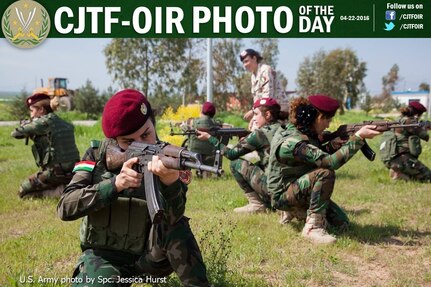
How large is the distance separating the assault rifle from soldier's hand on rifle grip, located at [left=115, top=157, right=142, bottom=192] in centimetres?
3

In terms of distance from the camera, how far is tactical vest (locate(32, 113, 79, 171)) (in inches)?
261

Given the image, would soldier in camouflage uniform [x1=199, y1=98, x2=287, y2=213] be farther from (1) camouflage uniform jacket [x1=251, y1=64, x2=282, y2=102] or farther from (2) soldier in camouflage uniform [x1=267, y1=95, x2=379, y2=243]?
(1) camouflage uniform jacket [x1=251, y1=64, x2=282, y2=102]

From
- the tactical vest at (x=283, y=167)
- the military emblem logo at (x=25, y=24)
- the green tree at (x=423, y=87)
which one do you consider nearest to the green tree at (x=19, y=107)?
the military emblem logo at (x=25, y=24)

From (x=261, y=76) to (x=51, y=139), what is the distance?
12.1ft

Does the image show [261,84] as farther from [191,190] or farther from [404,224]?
[404,224]

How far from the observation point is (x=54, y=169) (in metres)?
6.77

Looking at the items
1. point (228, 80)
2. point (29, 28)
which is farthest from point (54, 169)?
point (228, 80)

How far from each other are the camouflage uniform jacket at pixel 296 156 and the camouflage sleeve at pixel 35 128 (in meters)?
3.69

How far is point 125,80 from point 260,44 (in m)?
12.6

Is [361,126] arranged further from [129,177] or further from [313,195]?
[129,177]

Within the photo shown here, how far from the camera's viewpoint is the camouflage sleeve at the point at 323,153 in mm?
4285

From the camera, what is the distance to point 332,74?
38312 mm

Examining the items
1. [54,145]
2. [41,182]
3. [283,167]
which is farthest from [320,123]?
[41,182]

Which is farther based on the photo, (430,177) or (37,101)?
(430,177)
